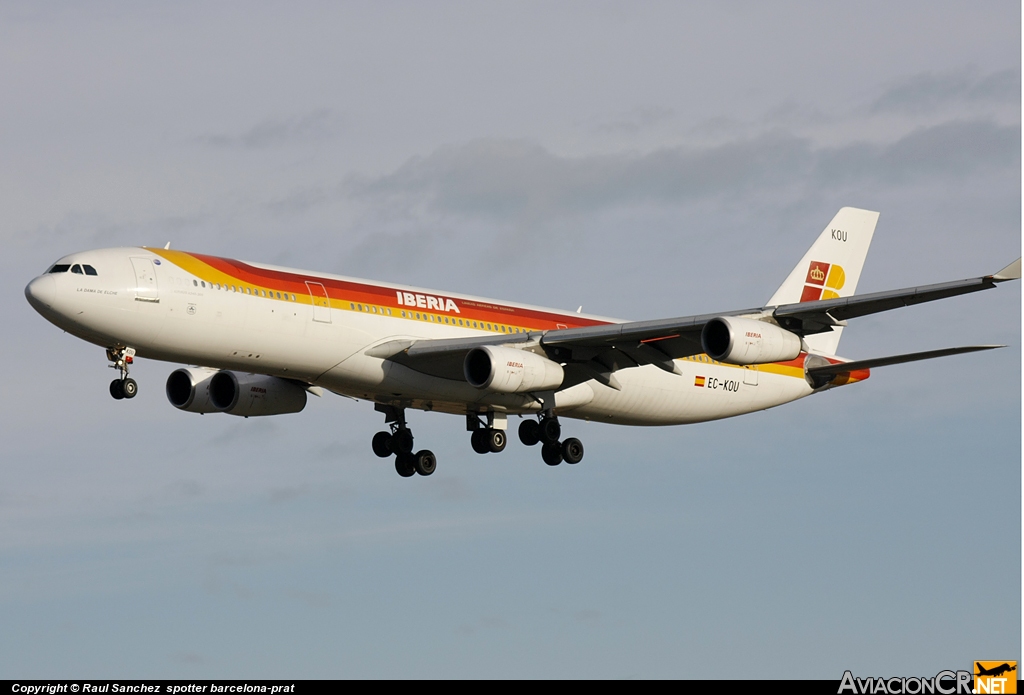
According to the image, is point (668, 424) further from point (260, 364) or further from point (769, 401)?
point (260, 364)

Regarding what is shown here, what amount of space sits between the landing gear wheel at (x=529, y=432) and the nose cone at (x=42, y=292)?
53.2 feet

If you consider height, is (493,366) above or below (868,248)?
below

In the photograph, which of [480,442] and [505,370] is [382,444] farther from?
[505,370]


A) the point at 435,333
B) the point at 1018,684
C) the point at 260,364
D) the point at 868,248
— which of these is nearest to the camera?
the point at 1018,684

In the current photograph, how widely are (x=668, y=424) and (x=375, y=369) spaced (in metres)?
13.2

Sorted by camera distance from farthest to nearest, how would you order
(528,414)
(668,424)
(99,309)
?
1. (668,424)
2. (528,414)
3. (99,309)

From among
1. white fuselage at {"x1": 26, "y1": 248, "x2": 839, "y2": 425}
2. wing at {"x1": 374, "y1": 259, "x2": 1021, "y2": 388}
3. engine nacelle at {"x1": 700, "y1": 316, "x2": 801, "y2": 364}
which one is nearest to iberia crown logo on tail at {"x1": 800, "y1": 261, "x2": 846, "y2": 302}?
white fuselage at {"x1": 26, "y1": 248, "x2": 839, "y2": 425}

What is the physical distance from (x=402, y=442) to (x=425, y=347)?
23.6ft

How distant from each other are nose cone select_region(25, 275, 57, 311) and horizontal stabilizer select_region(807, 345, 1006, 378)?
2527 cm

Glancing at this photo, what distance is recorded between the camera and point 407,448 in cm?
4822

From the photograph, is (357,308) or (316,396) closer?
(357,308)

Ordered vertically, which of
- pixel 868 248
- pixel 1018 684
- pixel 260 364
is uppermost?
pixel 868 248

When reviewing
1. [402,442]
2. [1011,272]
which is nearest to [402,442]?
[402,442]

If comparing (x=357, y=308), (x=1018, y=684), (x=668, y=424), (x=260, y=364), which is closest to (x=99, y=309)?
(x=260, y=364)
